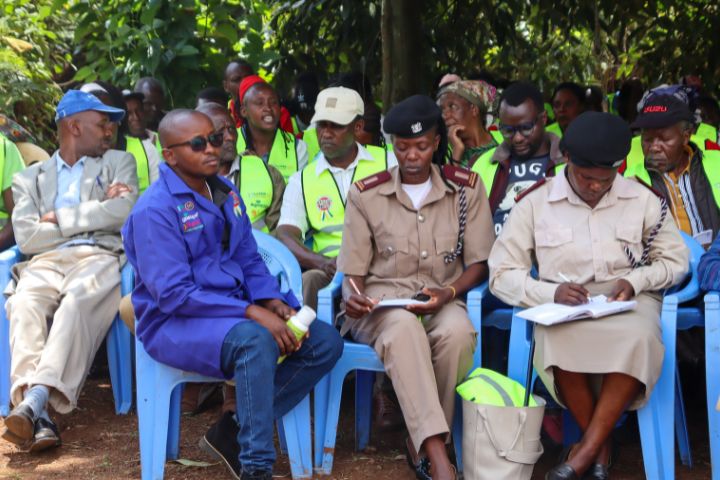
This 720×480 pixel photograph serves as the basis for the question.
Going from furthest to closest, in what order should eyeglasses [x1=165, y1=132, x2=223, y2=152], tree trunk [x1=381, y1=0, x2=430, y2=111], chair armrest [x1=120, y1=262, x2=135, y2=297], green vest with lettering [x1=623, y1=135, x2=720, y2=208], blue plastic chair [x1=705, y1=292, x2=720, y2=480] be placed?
tree trunk [x1=381, y1=0, x2=430, y2=111] < chair armrest [x1=120, y1=262, x2=135, y2=297] < green vest with lettering [x1=623, y1=135, x2=720, y2=208] < eyeglasses [x1=165, y1=132, x2=223, y2=152] < blue plastic chair [x1=705, y1=292, x2=720, y2=480]

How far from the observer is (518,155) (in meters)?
5.70

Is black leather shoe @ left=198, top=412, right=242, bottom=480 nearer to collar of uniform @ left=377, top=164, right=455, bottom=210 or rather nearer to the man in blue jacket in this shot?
the man in blue jacket

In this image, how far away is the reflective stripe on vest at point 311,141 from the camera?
22.9 feet

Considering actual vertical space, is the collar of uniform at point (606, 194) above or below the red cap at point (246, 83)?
below

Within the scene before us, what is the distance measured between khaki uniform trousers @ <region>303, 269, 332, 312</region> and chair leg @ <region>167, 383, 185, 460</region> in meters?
0.79

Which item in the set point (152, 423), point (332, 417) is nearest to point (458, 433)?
point (332, 417)


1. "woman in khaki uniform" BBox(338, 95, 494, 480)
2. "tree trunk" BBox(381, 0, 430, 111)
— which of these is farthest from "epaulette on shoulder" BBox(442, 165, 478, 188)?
"tree trunk" BBox(381, 0, 430, 111)

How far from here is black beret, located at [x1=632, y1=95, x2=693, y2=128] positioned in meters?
5.30

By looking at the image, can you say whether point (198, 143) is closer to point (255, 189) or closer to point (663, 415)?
point (255, 189)

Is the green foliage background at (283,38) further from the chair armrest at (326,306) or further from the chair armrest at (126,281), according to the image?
the chair armrest at (326,306)

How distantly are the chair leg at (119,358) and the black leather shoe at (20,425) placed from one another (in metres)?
0.81

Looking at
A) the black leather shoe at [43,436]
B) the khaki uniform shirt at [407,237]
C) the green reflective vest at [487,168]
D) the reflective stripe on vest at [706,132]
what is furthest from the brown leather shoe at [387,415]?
the reflective stripe on vest at [706,132]

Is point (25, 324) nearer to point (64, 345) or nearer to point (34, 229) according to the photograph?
point (64, 345)

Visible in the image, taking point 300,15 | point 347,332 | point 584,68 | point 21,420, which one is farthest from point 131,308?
point 584,68
